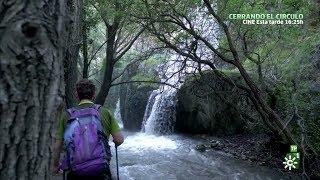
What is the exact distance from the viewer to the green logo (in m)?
9.02

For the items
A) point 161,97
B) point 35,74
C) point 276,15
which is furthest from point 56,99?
point 161,97

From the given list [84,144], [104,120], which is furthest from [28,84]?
[104,120]

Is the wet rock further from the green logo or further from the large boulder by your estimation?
the green logo

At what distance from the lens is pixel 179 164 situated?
10.7 m

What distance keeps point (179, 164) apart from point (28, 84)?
9423 mm

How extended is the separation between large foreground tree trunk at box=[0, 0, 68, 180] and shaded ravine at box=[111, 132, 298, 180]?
7982mm

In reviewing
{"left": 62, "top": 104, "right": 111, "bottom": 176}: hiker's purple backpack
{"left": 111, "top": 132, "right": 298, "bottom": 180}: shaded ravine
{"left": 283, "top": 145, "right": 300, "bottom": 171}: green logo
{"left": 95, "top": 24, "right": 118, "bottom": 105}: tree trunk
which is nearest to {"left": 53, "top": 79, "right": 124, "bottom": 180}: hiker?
{"left": 62, "top": 104, "right": 111, "bottom": 176}: hiker's purple backpack

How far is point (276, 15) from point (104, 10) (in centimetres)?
405

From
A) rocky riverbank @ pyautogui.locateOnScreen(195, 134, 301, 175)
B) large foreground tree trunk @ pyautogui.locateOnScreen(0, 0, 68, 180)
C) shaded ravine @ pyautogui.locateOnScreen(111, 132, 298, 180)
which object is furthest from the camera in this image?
rocky riverbank @ pyautogui.locateOnScreen(195, 134, 301, 175)

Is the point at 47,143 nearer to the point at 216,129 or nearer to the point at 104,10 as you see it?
the point at 104,10

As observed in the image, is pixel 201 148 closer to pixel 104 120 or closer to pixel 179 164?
pixel 179 164

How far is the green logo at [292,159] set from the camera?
9.02 m

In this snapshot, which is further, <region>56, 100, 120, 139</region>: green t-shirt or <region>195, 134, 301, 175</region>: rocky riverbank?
<region>195, 134, 301, 175</region>: rocky riverbank

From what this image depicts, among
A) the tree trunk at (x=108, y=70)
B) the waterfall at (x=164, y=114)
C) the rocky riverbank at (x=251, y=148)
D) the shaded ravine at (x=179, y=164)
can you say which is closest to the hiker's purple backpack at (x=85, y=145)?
the shaded ravine at (x=179, y=164)
